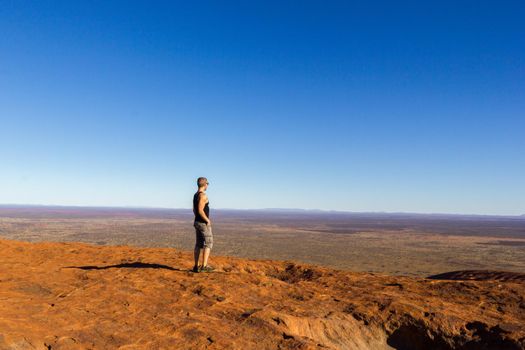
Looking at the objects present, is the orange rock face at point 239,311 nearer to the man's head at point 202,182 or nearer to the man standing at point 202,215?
the man standing at point 202,215

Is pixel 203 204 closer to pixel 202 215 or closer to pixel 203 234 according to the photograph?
pixel 202 215

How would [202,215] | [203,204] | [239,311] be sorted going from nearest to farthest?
[239,311]
[202,215]
[203,204]

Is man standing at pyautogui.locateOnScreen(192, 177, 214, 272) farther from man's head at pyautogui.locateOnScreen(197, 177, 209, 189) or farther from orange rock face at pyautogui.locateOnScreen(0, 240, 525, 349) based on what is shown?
orange rock face at pyautogui.locateOnScreen(0, 240, 525, 349)

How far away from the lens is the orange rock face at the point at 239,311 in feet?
13.0

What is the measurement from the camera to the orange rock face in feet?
13.0

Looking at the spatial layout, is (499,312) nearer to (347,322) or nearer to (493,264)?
(347,322)

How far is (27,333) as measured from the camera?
3740 millimetres

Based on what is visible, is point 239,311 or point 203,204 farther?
point 203,204

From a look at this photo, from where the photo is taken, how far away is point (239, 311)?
16.0ft

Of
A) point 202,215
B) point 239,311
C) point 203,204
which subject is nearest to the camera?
point 239,311

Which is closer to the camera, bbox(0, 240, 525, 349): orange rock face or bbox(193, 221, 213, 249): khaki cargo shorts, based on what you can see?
bbox(0, 240, 525, 349): orange rock face

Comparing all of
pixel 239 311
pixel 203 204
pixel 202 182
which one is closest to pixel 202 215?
pixel 203 204

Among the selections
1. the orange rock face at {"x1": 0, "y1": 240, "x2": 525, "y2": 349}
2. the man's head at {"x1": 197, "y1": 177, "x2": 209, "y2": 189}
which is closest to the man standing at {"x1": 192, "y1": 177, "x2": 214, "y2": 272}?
the man's head at {"x1": 197, "y1": 177, "x2": 209, "y2": 189}

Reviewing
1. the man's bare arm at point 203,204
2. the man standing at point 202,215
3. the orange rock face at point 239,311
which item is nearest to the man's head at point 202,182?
the man standing at point 202,215
